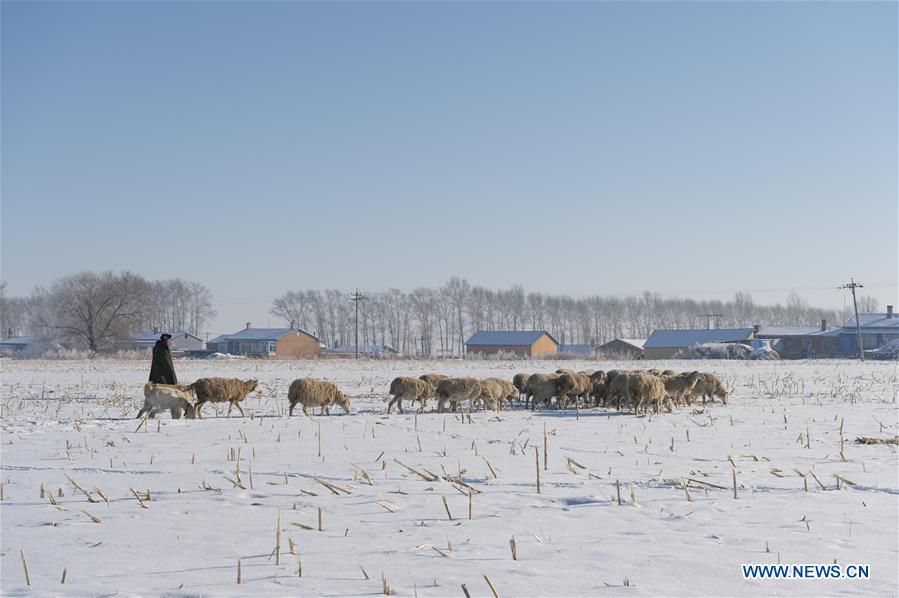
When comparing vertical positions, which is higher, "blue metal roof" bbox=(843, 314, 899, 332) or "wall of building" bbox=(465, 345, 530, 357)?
"blue metal roof" bbox=(843, 314, 899, 332)

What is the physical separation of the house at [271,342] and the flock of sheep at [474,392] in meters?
83.6

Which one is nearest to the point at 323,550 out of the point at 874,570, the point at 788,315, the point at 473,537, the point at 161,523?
the point at 473,537

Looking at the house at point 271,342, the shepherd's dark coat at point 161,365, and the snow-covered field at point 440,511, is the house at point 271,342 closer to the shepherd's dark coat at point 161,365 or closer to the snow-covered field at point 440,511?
the shepherd's dark coat at point 161,365

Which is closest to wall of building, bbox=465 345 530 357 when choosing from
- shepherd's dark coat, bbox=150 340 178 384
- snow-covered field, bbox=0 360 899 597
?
shepherd's dark coat, bbox=150 340 178 384

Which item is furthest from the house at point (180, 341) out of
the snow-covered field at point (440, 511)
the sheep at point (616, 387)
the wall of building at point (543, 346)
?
the snow-covered field at point (440, 511)

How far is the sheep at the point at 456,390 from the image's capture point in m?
16.8

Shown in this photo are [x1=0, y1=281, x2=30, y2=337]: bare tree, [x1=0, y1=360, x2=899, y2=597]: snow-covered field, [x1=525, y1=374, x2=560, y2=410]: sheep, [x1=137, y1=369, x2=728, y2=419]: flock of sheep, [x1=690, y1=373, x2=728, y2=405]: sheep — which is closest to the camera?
[x1=0, y1=360, x2=899, y2=597]: snow-covered field

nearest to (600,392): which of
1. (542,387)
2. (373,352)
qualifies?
(542,387)

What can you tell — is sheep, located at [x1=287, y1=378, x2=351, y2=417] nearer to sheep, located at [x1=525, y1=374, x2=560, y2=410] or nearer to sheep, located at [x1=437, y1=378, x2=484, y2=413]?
sheep, located at [x1=437, y1=378, x2=484, y2=413]

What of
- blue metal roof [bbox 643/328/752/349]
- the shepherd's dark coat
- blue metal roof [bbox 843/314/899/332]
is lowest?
the shepherd's dark coat

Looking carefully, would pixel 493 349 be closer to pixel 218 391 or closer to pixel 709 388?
pixel 709 388

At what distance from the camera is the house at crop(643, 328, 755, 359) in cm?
8738

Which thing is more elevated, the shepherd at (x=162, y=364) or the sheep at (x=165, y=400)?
the shepherd at (x=162, y=364)

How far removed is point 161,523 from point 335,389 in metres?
10.8
